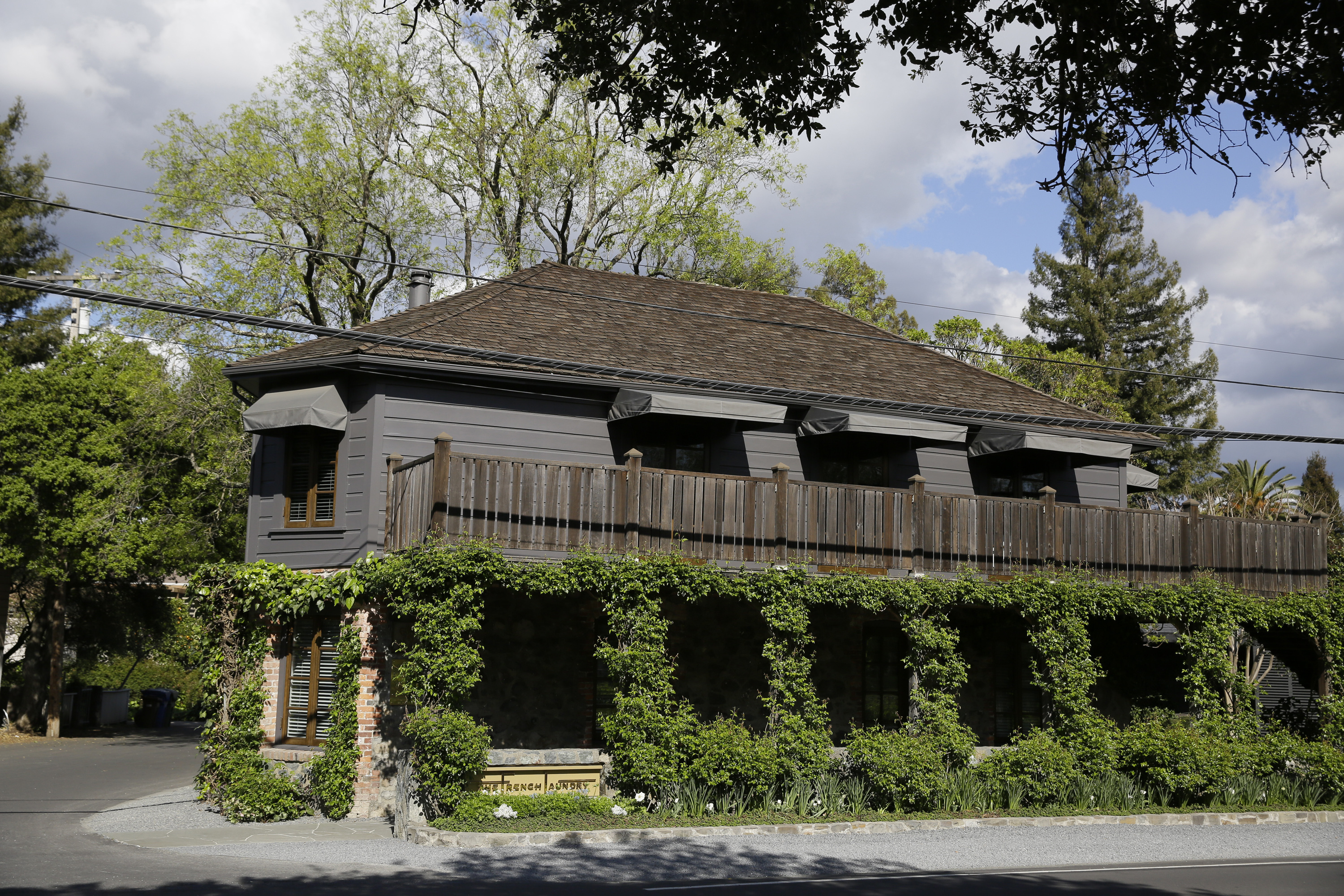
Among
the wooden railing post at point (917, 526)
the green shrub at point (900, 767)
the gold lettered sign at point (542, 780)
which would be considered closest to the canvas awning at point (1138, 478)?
the wooden railing post at point (917, 526)

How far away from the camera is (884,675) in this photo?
19938mm

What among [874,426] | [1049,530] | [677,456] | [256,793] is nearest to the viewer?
[256,793]

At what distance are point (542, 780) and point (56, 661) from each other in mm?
20401

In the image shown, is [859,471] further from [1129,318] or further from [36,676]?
[1129,318]

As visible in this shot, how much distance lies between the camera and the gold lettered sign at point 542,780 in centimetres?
1511

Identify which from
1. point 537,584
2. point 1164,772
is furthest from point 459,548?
point 1164,772

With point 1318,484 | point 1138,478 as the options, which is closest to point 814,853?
point 1138,478

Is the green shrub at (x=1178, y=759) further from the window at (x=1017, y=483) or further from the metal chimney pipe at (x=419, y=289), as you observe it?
the metal chimney pipe at (x=419, y=289)

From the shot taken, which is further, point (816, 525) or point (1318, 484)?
point (1318, 484)

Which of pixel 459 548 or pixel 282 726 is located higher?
pixel 459 548

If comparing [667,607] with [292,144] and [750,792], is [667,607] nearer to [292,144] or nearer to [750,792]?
[750,792]

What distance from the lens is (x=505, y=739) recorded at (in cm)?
1664

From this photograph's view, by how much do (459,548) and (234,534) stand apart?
53.6 feet

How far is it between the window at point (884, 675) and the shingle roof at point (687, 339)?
4107mm
